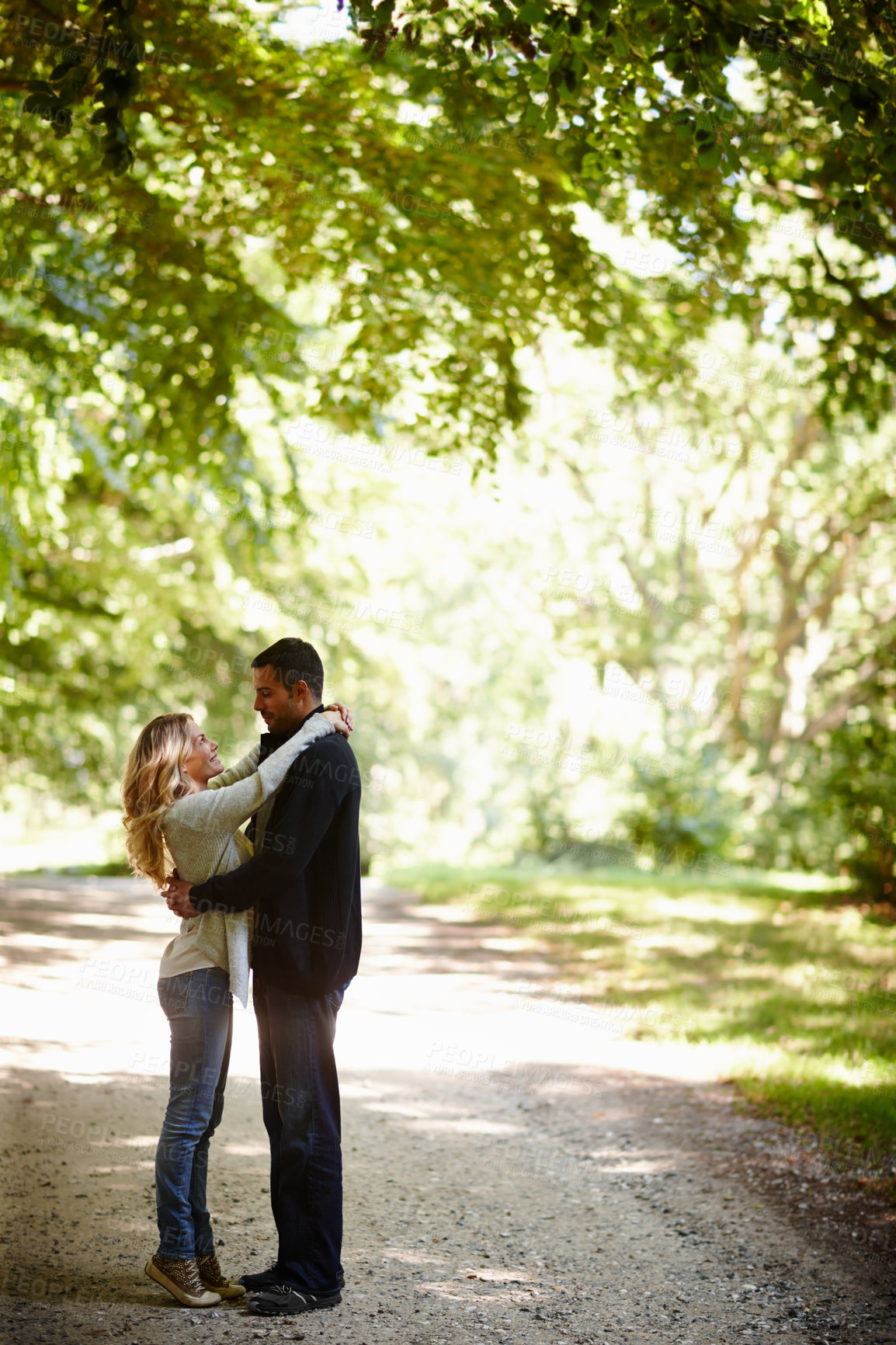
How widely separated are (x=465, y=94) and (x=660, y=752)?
14.5 m

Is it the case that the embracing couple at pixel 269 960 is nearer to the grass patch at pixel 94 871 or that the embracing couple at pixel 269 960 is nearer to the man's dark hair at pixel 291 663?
the man's dark hair at pixel 291 663

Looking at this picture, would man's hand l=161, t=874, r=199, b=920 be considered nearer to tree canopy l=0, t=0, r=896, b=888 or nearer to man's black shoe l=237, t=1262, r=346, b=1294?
man's black shoe l=237, t=1262, r=346, b=1294

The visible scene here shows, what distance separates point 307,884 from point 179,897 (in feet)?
1.42

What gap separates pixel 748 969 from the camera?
35.5ft

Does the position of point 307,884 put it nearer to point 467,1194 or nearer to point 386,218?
point 467,1194

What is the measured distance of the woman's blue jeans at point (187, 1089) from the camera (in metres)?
3.91

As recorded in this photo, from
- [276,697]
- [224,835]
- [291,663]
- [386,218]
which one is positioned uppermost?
[386,218]

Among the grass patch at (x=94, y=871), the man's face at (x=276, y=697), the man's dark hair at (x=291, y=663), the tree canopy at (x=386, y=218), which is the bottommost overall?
the grass patch at (x=94, y=871)

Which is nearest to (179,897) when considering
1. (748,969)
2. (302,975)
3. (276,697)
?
(302,975)

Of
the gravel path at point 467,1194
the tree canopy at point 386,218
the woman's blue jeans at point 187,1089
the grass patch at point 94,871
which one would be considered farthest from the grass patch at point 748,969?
the grass patch at point 94,871

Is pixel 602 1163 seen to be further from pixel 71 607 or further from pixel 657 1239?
pixel 71 607

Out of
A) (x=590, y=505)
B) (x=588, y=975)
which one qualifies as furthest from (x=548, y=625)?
(x=588, y=975)

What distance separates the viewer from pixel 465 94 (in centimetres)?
699

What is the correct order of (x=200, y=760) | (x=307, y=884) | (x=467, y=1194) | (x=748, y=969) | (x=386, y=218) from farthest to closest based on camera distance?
1. (x=748, y=969)
2. (x=386, y=218)
3. (x=467, y=1194)
4. (x=200, y=760)
5. (x=307, y=884)
